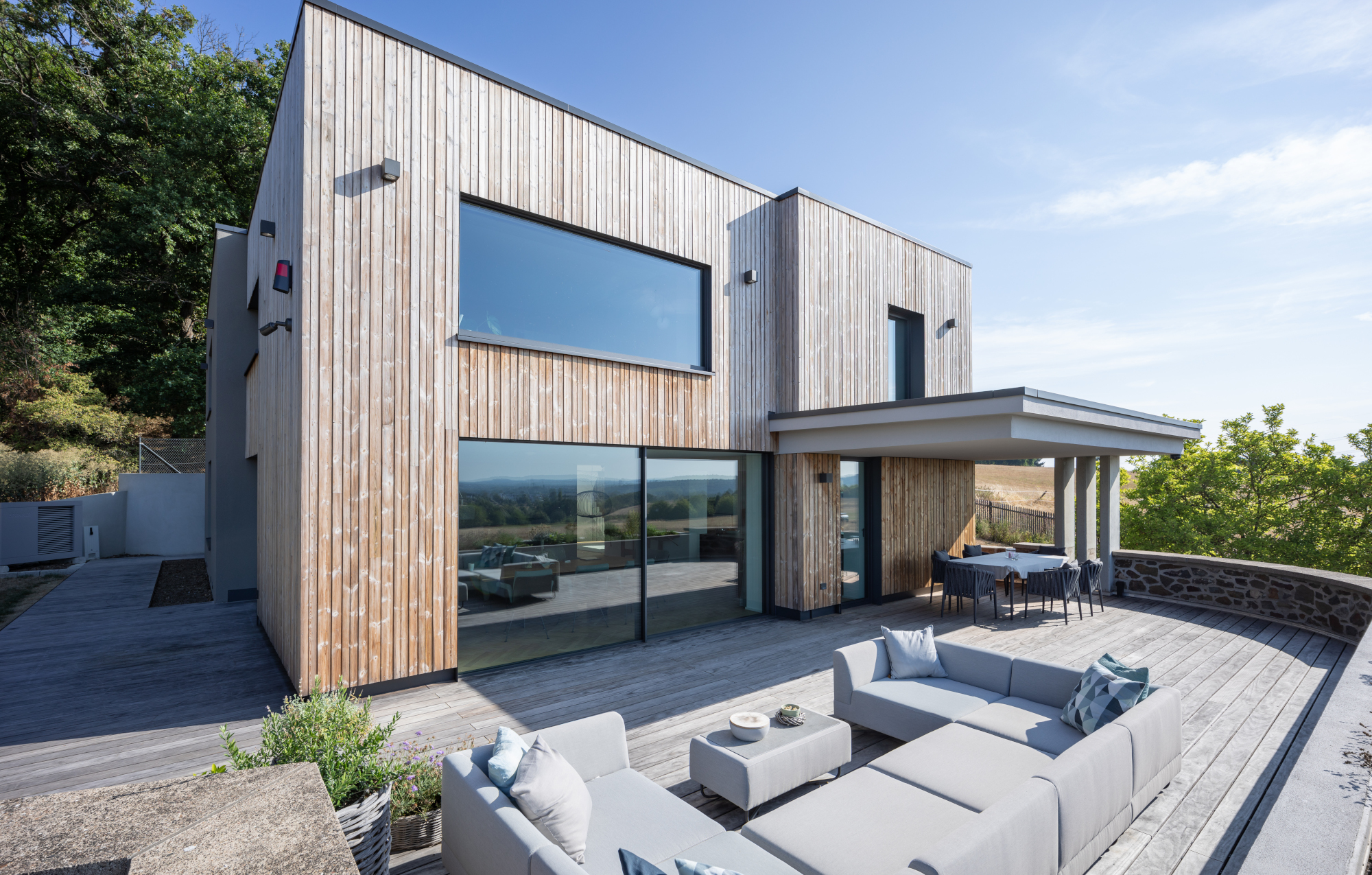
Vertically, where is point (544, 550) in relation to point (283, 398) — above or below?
below

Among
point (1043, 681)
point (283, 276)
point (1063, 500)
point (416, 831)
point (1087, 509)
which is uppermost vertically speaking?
point (283, 276)

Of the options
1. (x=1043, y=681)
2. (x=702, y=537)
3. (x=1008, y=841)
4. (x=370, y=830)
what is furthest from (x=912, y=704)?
(x=702, y=537)

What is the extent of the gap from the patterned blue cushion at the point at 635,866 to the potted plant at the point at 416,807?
5.61 feet

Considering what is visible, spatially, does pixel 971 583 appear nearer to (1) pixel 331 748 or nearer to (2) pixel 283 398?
(1) pixel 331 748

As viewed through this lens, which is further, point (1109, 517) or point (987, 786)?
point (1109, 517)

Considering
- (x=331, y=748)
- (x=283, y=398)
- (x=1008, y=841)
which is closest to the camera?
(x=1008, y=841)

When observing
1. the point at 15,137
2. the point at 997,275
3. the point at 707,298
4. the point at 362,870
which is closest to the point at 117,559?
the point at 15,137

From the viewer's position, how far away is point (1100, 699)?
12.0ft

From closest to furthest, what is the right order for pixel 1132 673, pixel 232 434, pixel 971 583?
pixel 1132 673, pixel 971 583, pixel 232 434

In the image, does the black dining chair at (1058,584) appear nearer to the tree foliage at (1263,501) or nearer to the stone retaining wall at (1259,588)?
the stone retaining wall at (1259,588)

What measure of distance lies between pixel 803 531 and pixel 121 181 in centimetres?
2310

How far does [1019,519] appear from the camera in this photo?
19391mm

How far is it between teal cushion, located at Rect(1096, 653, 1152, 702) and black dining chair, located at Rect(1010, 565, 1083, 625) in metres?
4.69

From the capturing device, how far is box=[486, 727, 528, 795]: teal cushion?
2600 mm
